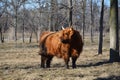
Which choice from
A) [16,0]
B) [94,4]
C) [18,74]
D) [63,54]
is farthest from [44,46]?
[16,0]

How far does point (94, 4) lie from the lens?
39.4 m

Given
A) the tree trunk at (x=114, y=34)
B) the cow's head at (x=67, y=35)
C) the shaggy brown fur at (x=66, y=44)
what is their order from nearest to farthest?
the cow's head at (x=67, y=35)
the shaggy brown fur at (x=66, y=44)
the tree trunk at (x=114, y=34)

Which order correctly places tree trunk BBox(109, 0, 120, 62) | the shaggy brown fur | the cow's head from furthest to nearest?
tree trunk BBox(109, 0, 120, 62) < the shaggy brown fur < the cow's head

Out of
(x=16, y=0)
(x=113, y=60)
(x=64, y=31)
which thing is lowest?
(x=113, y=60)

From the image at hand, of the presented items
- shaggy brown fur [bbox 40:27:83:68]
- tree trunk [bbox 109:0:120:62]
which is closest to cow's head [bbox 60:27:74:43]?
shaggy brown fur [bbox 40:27:83:68]

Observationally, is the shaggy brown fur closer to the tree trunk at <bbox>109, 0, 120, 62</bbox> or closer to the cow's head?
the cow's head

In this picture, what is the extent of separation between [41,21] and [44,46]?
38537mm

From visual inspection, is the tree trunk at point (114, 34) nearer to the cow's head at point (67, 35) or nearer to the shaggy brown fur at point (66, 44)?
the shaggy brown fur at point (66, 44)

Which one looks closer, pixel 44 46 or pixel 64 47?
pixel 64 47

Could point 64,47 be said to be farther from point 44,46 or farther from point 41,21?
point 41,21

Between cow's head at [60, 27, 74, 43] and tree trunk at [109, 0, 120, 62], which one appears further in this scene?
tree trunk at [109, 0, 120, 62]

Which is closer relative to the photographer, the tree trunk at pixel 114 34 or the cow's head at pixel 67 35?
the cow's head at pixel 67 35

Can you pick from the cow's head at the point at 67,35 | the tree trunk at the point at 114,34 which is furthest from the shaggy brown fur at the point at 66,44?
the tree trunk at the point at 114,34

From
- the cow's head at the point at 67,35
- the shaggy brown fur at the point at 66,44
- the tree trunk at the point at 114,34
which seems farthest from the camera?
the tree trunk at the point at 114,34
